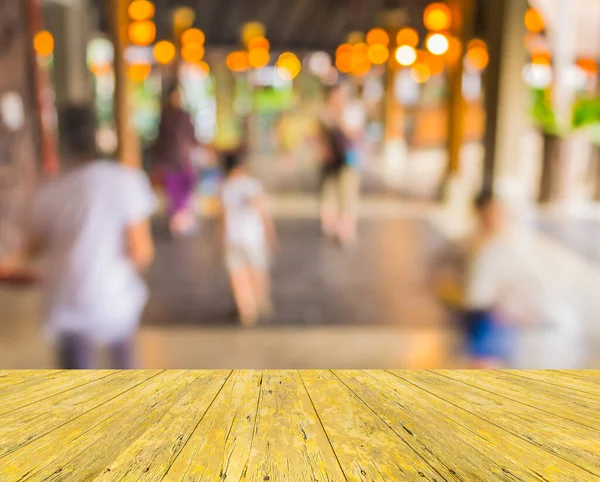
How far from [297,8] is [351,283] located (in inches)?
578

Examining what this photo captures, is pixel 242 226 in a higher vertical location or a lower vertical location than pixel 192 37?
lower

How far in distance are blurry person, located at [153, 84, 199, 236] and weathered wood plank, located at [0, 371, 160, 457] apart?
6443 millimetres

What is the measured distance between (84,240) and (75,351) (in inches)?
19.1

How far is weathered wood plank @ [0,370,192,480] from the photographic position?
4.03 feet

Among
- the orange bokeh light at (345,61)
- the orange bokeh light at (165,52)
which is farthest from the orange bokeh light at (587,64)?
the orange bokeh light at (165,52)

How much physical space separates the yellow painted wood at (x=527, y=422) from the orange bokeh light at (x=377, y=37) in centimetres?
1301

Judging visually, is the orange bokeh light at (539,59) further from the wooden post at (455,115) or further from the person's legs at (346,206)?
the person's legs at (346,206)

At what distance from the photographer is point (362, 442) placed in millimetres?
1322

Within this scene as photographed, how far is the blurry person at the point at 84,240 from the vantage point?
109 inches

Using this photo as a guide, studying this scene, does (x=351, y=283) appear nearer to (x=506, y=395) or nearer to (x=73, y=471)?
(x=506, y=395)

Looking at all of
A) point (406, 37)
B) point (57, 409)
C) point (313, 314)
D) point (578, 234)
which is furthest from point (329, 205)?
point (57, 409)

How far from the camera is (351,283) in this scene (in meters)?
5.97

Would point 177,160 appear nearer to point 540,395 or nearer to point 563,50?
point 563,50

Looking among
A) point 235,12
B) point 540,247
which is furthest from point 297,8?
point 540,247
